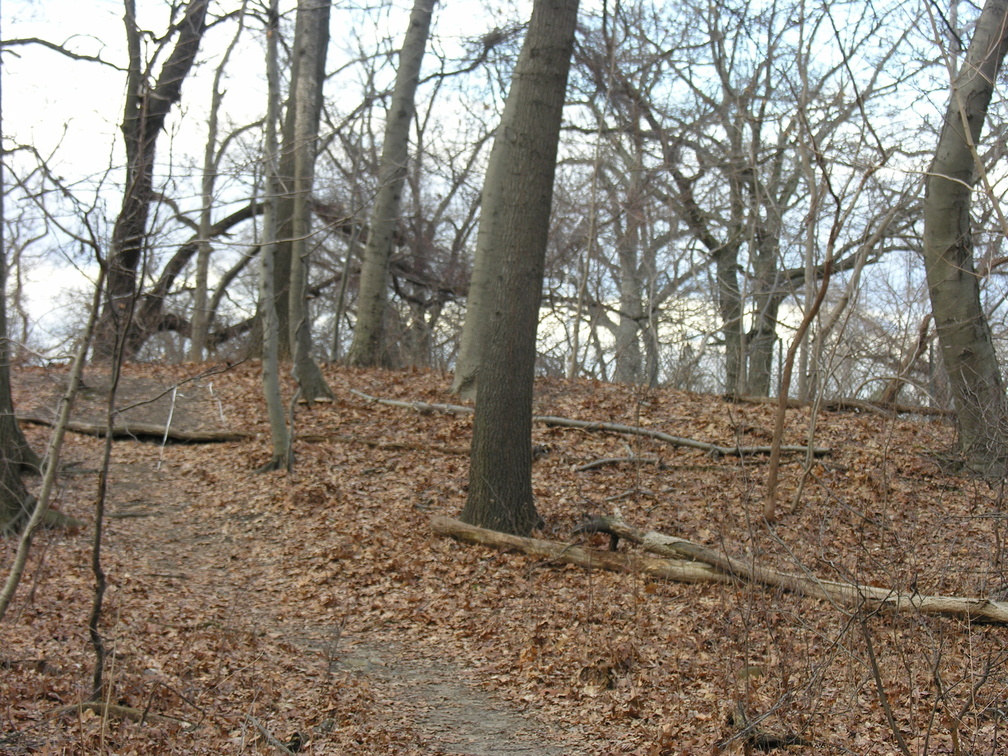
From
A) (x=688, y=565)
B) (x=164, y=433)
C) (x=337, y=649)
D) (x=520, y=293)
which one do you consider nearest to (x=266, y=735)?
(x=337, y=649)

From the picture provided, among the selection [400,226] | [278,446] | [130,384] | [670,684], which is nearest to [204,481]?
[278,446]

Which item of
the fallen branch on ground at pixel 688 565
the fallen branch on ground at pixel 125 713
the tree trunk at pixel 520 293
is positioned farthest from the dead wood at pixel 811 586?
the fallen branch on ground at pixel 125 713

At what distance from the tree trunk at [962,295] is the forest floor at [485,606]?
633 mm

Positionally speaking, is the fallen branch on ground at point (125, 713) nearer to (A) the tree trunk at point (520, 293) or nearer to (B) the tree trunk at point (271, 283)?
(A) the tree trunk at point (520, 293)

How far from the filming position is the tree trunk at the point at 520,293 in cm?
766

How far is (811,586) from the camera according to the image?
6000 mm

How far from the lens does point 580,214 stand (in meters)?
19.2

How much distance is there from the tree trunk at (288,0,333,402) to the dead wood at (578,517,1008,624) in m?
5.40

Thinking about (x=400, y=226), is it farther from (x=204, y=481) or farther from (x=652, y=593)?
(x=652, y=593)

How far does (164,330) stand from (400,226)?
6.43m

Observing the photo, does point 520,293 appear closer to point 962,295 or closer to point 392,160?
point 962,295

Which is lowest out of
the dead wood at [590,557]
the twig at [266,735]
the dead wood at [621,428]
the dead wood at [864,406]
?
the twig at [266,735]

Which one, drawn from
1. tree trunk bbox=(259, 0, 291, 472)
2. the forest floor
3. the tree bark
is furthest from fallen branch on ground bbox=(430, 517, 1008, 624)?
the tree bark

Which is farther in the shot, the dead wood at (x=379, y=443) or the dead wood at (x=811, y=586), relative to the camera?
the dead wood at (x=379, y=443)
